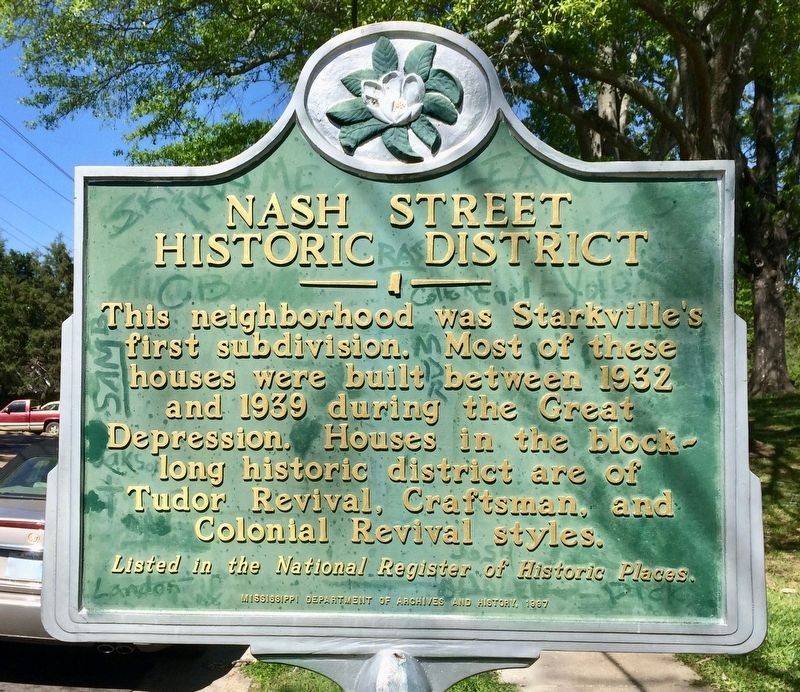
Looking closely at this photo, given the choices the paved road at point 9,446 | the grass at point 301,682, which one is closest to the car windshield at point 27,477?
the grass at point 301,682

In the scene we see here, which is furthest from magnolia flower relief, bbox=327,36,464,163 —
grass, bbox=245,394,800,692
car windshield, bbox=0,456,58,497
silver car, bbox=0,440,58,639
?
car windshield, bbox=0,456,58,497

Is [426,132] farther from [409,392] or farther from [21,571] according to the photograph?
[21,571]

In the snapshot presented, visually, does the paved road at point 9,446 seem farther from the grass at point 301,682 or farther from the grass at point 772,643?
the grass at point 772,643

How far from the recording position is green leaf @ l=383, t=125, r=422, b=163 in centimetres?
268

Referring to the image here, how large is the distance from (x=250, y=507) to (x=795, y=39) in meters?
9.36

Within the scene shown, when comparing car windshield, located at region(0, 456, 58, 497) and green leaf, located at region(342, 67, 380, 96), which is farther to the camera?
car windshield, located at region(0, 456, 58, 497)

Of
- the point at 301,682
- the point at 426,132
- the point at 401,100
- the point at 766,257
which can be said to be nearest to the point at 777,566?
the point at 301,682

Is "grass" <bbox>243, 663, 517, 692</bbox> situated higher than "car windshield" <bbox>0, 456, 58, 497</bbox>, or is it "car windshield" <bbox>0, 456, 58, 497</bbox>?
"car windshield" <bbox>0, 456, 58, 497</bbox>

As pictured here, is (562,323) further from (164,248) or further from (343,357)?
(164,248)

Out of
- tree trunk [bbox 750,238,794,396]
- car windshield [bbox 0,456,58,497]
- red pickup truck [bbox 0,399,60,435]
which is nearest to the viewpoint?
car windshield [bbox 0,456,58,497]

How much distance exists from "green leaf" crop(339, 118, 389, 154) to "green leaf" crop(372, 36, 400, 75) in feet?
Result: 0.60

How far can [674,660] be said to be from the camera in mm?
4809

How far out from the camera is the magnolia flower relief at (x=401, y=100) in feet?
8.76

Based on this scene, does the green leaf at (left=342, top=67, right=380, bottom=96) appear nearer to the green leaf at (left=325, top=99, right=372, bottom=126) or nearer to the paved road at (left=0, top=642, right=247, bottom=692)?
the green leaf at (left=325, top=99, right=372, bottom=126)
